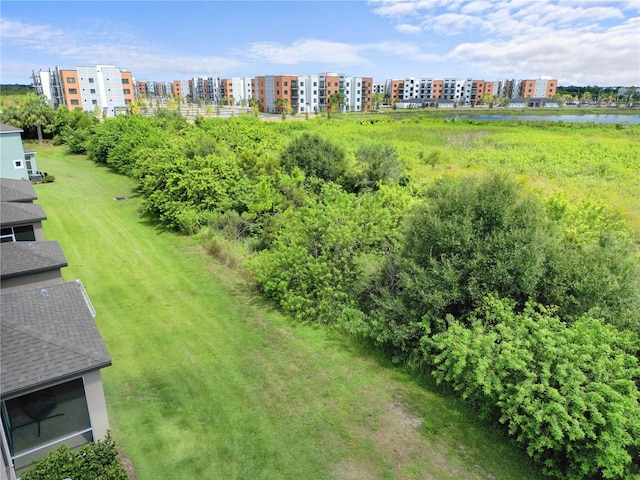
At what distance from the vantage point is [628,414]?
27.3ft

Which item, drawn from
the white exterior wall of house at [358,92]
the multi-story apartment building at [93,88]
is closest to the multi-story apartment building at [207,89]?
the white exterior wall of house at [358,92]

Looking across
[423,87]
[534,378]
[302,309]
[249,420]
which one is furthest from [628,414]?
[423,87]

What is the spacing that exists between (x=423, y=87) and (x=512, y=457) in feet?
573

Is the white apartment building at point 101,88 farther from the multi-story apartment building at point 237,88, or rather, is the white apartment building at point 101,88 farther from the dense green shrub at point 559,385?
the dense green shrub at point 559,385

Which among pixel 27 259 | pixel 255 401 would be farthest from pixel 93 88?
pixel 255 401

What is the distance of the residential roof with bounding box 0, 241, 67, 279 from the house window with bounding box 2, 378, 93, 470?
532 centimetres

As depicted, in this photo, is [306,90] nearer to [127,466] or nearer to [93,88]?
[93,88]

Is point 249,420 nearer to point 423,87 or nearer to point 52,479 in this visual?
point 52,479

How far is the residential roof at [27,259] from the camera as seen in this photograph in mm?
11828

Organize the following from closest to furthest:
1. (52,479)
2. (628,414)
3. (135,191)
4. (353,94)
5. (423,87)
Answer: (52,479) < (628,414) < (135,191) < (353,94) < (423,87)

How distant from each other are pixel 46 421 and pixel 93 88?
320 feet

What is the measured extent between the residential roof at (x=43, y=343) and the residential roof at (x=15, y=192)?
9.94 meters

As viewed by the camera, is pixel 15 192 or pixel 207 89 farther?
pixel 207 89

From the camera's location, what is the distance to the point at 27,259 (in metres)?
12.4
